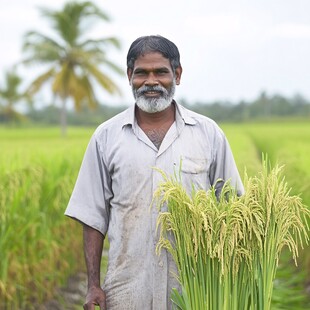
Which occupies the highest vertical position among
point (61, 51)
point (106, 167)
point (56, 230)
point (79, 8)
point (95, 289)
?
point (79, 8)

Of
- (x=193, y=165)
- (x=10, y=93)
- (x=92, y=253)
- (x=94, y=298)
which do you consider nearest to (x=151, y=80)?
(x=193, y=165)

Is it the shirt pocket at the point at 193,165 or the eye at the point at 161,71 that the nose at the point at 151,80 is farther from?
the shirt pocket at the point at 193,165

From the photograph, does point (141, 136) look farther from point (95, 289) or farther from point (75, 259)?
point (75, 259)

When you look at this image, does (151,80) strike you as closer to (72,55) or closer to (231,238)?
(231,238)

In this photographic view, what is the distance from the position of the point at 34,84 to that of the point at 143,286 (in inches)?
1050

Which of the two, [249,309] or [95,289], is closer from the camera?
[249,309]

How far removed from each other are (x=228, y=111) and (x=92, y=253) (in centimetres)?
6768

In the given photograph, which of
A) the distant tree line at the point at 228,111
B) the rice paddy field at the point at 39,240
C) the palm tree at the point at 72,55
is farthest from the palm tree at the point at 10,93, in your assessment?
the rice paddy field at the point at 39,240

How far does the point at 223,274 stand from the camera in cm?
199

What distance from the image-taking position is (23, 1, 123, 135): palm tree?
29047 millimetres

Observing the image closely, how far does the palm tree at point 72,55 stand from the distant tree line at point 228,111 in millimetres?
32734

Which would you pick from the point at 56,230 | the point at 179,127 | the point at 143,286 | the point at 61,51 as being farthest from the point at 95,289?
the point at 61,51

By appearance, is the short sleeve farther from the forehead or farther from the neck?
the forehead

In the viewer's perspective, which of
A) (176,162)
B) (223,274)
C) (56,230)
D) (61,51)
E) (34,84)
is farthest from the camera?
(61,51)
